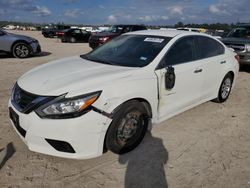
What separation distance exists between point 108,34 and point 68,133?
1469 cm

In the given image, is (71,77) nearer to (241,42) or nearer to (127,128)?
(127,128)

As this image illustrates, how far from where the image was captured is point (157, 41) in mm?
4531

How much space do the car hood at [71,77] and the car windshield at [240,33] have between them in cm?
889

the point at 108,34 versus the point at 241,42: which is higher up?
the point at 108,34

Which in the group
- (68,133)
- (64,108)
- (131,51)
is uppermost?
(131,51)

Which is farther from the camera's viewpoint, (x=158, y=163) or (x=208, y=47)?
(x=208, y=47)

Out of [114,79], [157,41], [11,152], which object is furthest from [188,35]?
[11,152]

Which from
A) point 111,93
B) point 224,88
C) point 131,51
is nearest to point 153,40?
point 131,51

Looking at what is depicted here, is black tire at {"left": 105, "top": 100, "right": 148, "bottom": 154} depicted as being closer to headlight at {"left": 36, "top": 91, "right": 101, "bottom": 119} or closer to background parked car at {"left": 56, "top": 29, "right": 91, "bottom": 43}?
headlight at {"left": 36, "top": 91, "right": 101, "bottom": 119}

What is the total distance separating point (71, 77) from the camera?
11.9 ft

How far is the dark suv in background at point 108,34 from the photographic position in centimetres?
→ 1644

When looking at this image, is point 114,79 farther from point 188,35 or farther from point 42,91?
point 188,35

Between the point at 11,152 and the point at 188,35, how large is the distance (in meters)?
3.42

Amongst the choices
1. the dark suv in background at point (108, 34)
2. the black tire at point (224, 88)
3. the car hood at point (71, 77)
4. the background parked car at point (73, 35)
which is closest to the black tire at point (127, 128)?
the car hood at point (71, 77)
